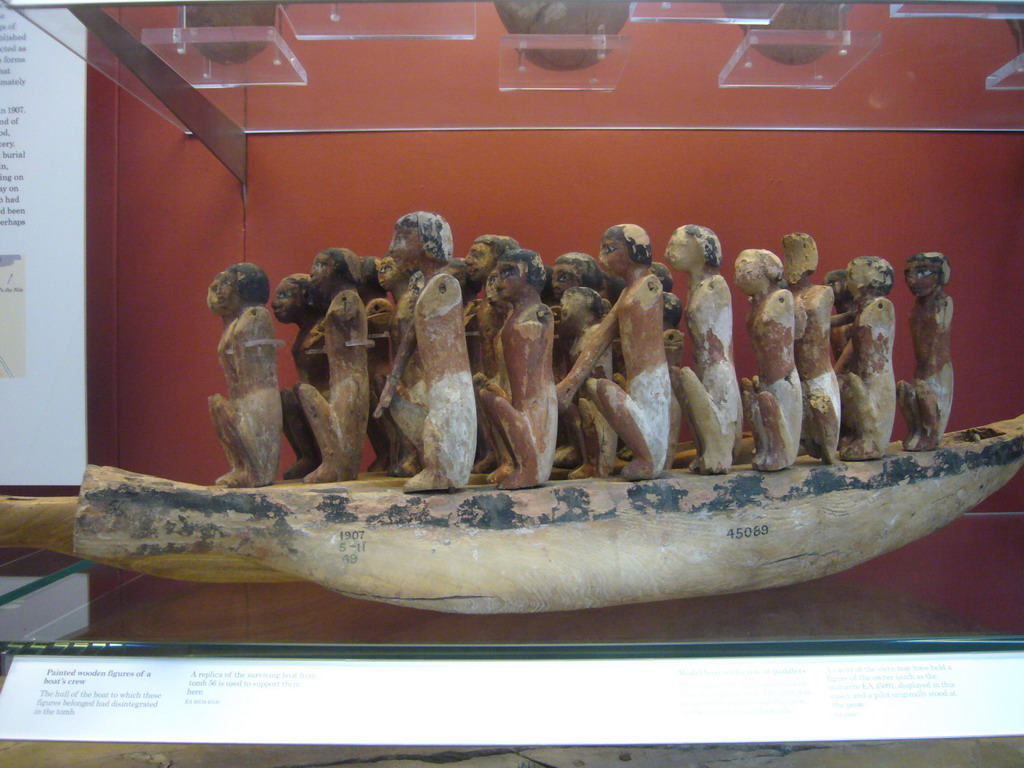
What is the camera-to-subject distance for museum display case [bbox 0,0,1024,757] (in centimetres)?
224

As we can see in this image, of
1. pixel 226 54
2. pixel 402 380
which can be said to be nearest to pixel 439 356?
pixel 402 380

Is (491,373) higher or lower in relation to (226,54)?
lower

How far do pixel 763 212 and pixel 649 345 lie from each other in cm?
133

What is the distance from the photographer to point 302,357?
2523 mm

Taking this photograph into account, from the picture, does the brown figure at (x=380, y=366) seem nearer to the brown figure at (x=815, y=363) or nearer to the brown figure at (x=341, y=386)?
the brown figure at (x=341, y=386)

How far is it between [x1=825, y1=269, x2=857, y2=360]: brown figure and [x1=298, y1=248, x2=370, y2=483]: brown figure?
1728mm

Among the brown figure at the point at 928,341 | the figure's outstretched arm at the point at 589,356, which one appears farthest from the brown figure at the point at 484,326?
the brown figure at the point at 928,341

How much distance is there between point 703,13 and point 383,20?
84cm

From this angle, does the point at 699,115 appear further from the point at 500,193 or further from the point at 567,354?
the point at 567,354

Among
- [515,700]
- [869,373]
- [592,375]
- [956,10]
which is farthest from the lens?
[869,373]

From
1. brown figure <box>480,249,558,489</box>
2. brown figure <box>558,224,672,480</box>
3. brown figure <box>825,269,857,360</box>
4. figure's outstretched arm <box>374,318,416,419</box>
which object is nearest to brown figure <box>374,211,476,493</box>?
figure's outstretched arm <box>374,318,416,419</box>

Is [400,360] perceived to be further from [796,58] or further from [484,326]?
[796,58]

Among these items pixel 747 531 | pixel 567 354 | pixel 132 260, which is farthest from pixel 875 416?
pixel 132 260

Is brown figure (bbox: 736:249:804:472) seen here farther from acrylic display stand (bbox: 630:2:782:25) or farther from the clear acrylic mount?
the clear acrylic mount
